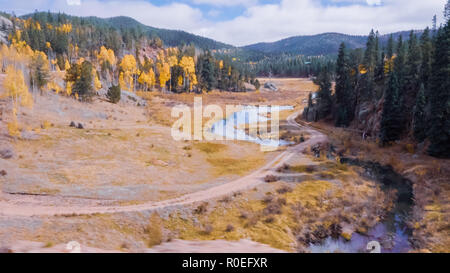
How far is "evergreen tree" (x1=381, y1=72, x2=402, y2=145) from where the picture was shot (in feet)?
174

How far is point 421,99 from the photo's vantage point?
1890 inches

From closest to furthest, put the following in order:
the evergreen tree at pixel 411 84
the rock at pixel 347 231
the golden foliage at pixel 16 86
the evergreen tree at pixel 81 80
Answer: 1. the rock at pixel 347 231
2. the golden foliage at pixel 16 86
3. the evergreen tree at pixel 411 84
4. the evergreen tree at pixel 81 80

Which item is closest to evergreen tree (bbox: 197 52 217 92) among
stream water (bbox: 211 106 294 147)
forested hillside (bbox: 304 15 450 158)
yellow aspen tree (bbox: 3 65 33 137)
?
stream water (bbox: 211 106 294 147)

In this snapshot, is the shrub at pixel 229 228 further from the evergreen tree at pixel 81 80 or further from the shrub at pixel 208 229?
the evergreen tree at pixel 81 80

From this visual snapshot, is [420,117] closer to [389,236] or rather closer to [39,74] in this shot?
[389,236]

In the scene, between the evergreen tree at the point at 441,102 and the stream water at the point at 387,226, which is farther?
the evergreen tree at the point at 441,102

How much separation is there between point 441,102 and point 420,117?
6.13 metres

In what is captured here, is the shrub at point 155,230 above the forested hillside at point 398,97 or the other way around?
the other way around

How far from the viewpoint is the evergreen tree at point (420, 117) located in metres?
47.9

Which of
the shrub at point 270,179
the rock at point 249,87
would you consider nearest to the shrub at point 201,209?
the shrub at point 270,179

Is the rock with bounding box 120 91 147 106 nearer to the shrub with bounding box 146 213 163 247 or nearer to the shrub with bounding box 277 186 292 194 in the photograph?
the shrub with bounding box 277 186 292 194

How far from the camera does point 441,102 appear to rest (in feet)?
141

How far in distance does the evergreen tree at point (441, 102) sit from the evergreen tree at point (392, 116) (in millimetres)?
7280
